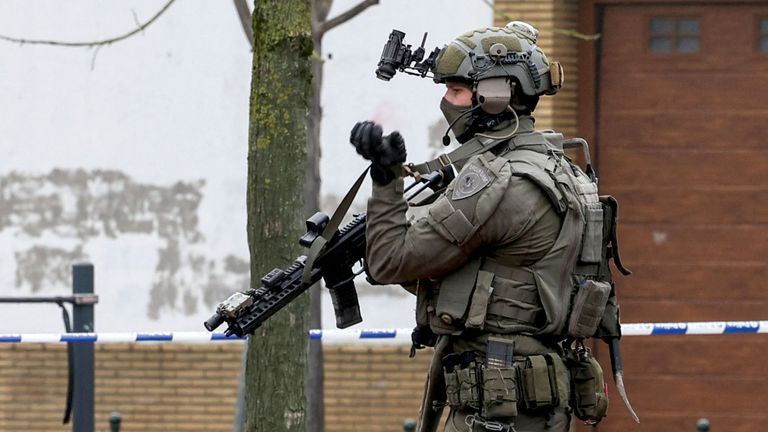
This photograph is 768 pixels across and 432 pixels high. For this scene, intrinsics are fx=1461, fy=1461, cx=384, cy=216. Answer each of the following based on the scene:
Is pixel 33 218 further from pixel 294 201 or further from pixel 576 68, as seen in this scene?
pixel 294 201

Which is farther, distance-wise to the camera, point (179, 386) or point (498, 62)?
point (179, 386)

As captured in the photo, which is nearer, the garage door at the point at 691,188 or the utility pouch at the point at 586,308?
the utility pouch at the point at 586,308

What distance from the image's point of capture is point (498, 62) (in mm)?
4375

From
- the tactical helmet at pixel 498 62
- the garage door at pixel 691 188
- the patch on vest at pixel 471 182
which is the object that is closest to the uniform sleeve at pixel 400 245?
the patch on vest at pixel 471 182

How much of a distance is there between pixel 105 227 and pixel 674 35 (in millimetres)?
3804

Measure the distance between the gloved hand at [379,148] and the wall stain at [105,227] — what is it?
5123 mm

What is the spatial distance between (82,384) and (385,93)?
9.42 feet

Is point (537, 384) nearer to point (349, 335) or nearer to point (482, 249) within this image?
point (482, 249)

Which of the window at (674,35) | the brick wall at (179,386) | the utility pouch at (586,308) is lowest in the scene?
the brick wall at (179,386)

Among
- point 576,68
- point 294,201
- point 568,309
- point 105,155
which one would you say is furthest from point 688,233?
point 568,309

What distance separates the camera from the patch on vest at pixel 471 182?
422 cm

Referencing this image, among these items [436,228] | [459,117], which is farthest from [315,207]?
[436,228]

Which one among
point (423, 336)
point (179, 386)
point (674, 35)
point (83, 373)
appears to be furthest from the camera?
point (179, 386)

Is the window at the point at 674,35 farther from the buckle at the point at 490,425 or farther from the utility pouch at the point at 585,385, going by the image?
the buckle at the point at 490,425
